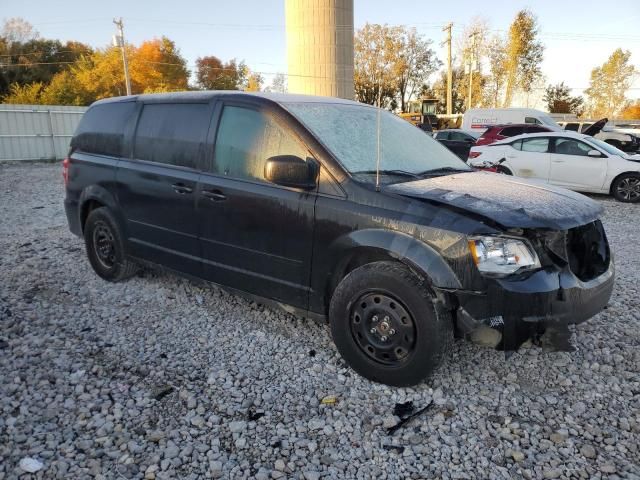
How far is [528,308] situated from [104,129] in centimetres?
416

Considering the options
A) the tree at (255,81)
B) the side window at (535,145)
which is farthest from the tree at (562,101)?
the side window at (535,145)

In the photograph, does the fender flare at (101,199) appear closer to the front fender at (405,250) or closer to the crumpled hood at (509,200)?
the front fender at (405,250)

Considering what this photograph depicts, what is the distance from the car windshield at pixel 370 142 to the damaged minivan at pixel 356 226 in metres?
0.01

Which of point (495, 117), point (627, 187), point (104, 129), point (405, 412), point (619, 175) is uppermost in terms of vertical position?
point (495, 117)

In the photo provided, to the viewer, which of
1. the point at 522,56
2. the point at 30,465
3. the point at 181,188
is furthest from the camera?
the point at 522,56

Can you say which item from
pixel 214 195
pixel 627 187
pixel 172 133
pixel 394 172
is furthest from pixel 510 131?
pixel 214 195

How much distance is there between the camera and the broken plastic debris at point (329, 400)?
2.83m

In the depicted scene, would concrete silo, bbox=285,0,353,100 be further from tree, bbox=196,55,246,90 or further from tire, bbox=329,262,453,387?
tree, bbox=196,55,246,90

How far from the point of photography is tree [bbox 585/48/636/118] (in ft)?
165

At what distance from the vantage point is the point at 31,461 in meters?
2.30

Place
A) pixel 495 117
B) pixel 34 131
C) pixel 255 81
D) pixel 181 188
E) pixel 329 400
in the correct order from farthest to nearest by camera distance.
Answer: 1. pixel 255 81
2. pixel 495 117
3. pixel 34 131
4. pixel 181 188
5. pixel 329 400

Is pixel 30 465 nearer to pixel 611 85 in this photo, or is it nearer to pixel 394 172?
pixel 394 172

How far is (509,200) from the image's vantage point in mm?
2883

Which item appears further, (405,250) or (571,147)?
(571,147)
